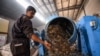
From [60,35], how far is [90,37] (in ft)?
1.55

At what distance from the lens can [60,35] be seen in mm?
2438

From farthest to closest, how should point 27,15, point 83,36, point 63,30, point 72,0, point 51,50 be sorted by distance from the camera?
point 72,0
point 63,30
point 83,36
point 27,15
point 51,50

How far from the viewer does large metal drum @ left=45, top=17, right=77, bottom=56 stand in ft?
6.93

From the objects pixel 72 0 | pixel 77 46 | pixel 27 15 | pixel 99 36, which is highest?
pixel 72 0

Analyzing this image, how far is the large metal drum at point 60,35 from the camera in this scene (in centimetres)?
211

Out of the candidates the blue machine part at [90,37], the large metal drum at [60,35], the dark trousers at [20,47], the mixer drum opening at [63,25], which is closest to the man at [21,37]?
the dark trousers at [20,47]

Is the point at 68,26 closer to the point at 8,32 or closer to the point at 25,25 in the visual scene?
A: the point at 25,25

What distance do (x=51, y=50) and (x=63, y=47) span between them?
0.17 meters

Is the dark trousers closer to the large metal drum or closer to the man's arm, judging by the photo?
the man's arm

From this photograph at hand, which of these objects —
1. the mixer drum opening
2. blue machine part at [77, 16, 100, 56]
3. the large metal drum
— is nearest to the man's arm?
the large metal drum

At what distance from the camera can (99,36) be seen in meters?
2.41

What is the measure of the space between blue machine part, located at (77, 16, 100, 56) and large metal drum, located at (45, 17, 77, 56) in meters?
0.18

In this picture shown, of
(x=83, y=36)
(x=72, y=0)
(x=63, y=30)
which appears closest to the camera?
(x=83, y=36)

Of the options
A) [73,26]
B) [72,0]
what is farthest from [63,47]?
[72,0]
